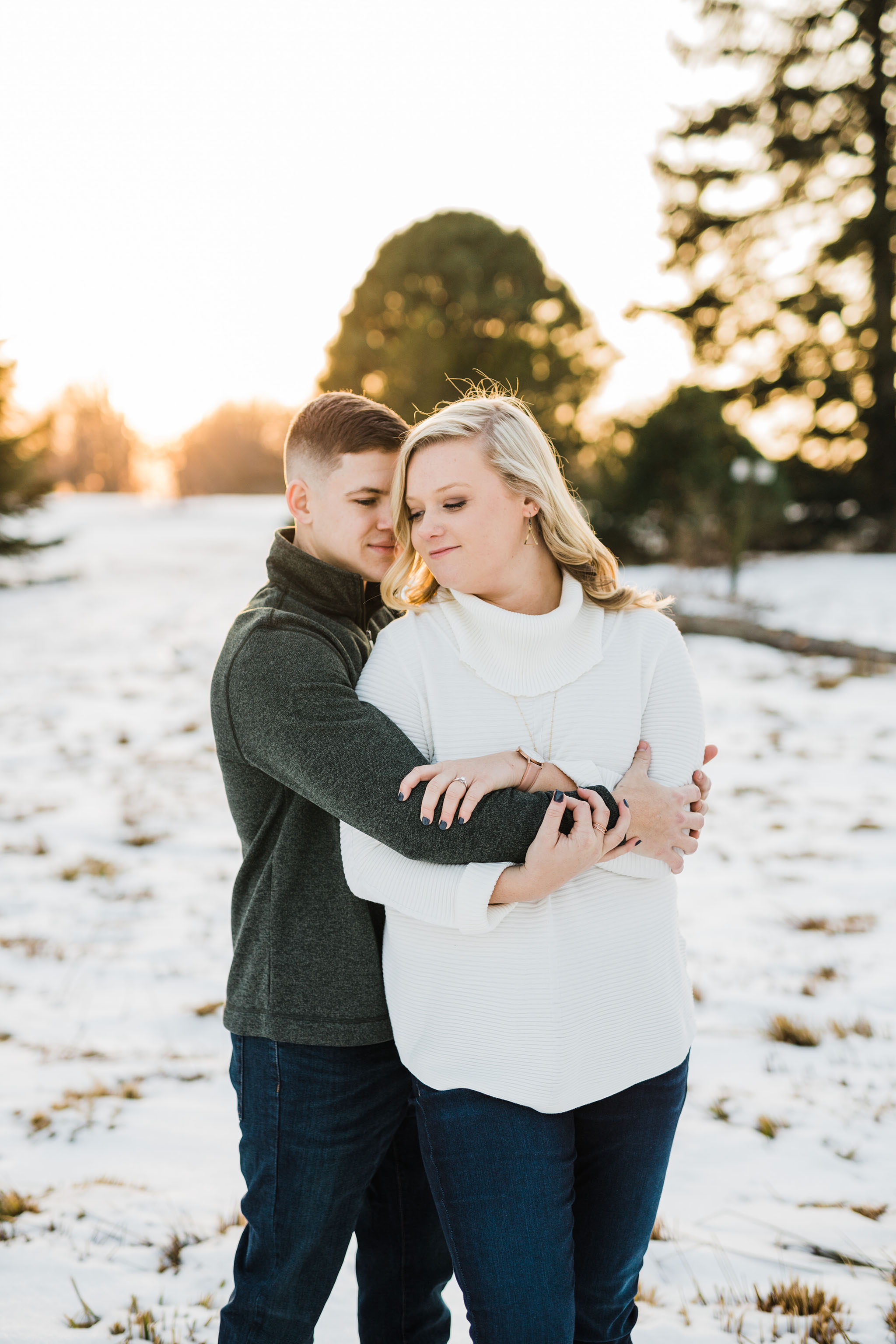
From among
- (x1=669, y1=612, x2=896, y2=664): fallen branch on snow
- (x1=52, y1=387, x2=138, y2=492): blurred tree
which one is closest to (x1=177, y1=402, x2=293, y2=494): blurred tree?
(x1=52, y1=387, x2=138, y2=492): blurred tree

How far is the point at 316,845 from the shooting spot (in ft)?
5.52

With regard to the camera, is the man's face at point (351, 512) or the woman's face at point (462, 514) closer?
the woman's face at point (462, 514)

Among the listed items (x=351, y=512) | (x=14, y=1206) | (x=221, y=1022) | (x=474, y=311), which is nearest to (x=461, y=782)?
(x=351, y=512)

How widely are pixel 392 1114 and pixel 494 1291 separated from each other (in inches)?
15.9

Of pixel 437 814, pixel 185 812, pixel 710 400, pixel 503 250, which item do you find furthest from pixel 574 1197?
pixel 503 250

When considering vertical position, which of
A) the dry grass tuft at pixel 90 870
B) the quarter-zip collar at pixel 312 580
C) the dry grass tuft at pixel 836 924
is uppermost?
the quarter-zip collar at pixel 312 580

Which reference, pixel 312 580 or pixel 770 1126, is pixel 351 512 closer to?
pixel 312 580

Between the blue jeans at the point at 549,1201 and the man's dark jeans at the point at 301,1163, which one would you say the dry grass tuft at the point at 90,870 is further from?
the blue jeans at the point at 549,1201

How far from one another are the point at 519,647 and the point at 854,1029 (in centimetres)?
251

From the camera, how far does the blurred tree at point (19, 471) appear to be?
14922 millimetres

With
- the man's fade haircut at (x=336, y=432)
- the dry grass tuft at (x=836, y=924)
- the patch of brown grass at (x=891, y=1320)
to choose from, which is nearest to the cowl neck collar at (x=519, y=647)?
the man's fade haircut at (x=336, y=432)

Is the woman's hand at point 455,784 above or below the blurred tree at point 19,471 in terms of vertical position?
below

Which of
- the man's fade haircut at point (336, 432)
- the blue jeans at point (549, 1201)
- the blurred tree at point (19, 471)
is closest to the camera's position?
the blue jeans at point (549, 1201)

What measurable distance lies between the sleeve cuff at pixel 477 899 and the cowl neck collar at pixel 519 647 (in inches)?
13.0
